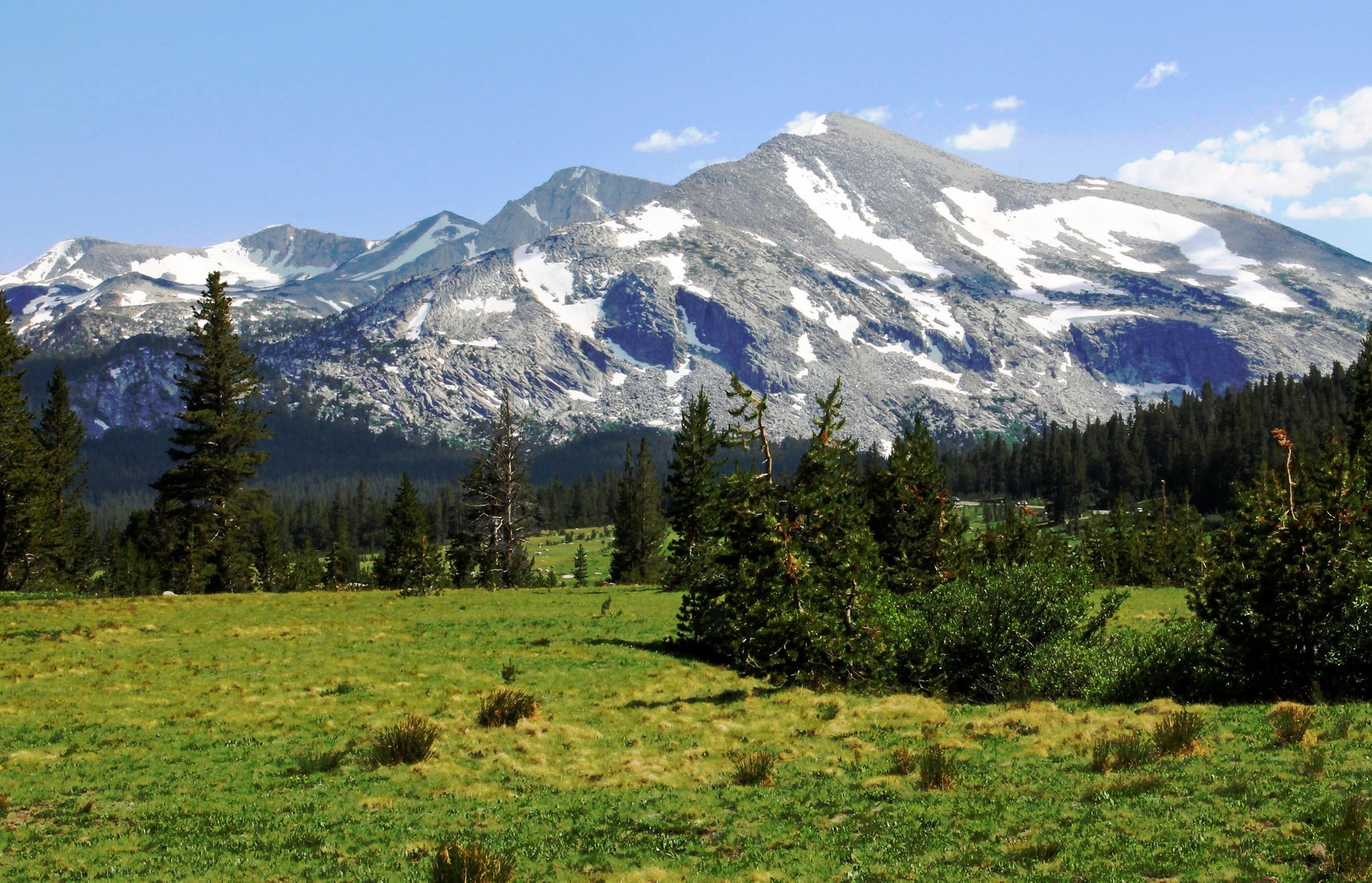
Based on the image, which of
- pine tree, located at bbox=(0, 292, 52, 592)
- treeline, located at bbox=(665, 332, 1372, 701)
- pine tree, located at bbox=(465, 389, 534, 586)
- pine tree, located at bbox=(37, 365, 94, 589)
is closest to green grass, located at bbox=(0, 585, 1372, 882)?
treeline, located at bbox=(665, 332, 1372, 701)

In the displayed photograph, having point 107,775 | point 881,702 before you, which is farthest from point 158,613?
point 881,702

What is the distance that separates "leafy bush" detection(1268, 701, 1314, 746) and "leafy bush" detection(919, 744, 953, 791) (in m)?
8.19

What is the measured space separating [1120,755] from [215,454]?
5556 cm

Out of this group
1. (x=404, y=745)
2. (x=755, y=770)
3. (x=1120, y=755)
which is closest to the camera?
(x=1120, y=755)

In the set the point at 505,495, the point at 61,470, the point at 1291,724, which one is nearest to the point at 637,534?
the point at 505,495

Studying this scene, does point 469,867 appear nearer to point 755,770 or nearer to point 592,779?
point 592,779

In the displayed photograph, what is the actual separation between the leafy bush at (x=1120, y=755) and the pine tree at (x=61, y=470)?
58.0 m

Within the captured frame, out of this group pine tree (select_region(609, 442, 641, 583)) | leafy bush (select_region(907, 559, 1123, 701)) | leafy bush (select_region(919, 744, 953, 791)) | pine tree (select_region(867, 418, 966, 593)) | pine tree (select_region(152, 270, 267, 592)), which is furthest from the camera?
pine tree (select_region(609, 442, 641, 583))

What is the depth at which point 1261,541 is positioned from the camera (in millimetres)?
31531

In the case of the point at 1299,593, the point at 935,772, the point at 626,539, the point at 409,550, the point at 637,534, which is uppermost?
the point at 1299,593

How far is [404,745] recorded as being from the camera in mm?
23578

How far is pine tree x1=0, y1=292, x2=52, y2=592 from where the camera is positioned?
5319 cm

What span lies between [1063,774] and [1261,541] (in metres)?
16.4

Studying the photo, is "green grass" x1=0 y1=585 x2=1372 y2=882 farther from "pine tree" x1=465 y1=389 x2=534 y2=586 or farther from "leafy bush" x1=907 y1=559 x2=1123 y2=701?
"pine tree" x1=465 y1=389 x2=534 y2=586
